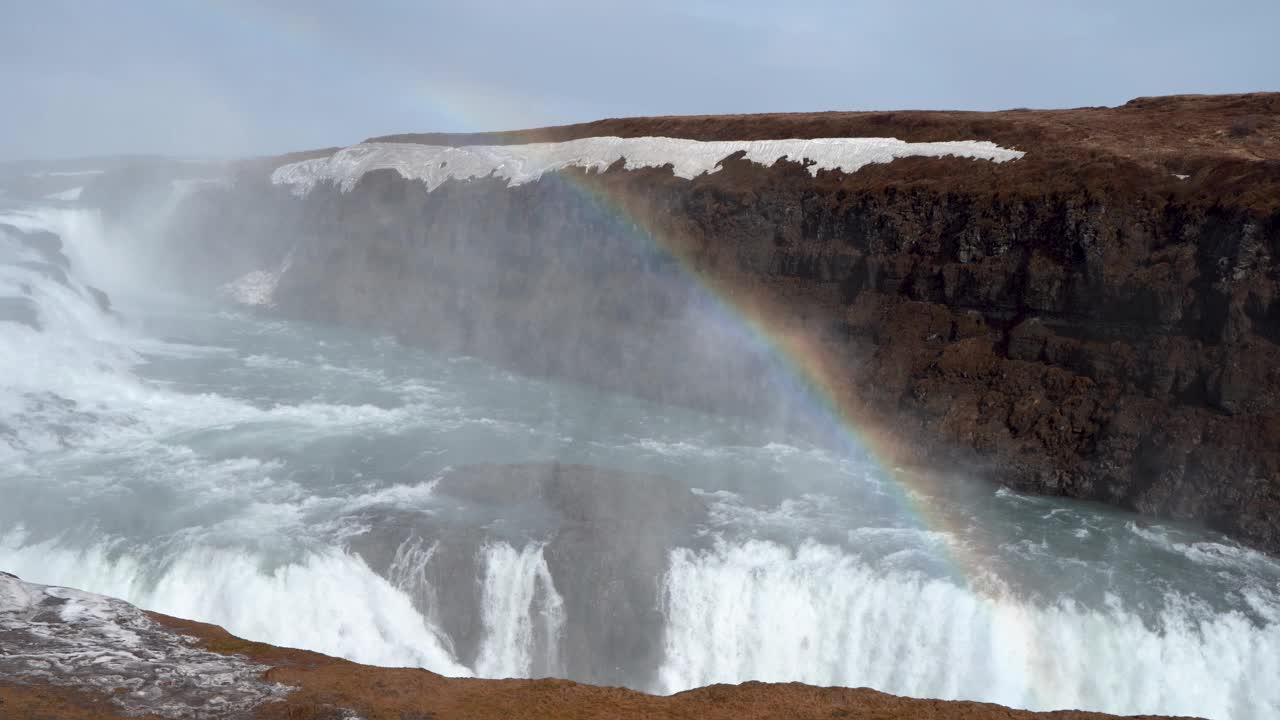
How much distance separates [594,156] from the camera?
36344 millimetres

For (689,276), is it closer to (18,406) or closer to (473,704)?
(18,406)

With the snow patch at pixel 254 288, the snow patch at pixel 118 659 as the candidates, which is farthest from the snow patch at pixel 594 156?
the snow patch at pixel 118 659

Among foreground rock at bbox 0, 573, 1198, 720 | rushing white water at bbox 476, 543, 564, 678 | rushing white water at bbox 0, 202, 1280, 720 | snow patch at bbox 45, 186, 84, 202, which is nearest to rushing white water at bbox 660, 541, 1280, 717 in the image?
rushing white water at bbox 0, 202, 1280, 720

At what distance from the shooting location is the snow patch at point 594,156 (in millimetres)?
28625

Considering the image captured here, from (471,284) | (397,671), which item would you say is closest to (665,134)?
(471,284)

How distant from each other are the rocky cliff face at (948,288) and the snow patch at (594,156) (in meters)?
0.77

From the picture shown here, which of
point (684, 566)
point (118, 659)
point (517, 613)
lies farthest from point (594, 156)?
point (118, 659)

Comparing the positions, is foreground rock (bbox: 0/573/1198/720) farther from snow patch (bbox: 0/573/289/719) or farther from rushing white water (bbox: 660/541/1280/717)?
rushing white water (bbox: 660/541/1280/717)

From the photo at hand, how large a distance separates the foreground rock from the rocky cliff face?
13181mm

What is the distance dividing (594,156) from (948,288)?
18.3 metres

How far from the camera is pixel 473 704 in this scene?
818 centimetres

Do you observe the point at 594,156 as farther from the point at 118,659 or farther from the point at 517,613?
the point at 118,659

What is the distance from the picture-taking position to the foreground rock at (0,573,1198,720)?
779cm

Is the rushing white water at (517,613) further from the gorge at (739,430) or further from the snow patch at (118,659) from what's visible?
the snow patch at (118,659)
